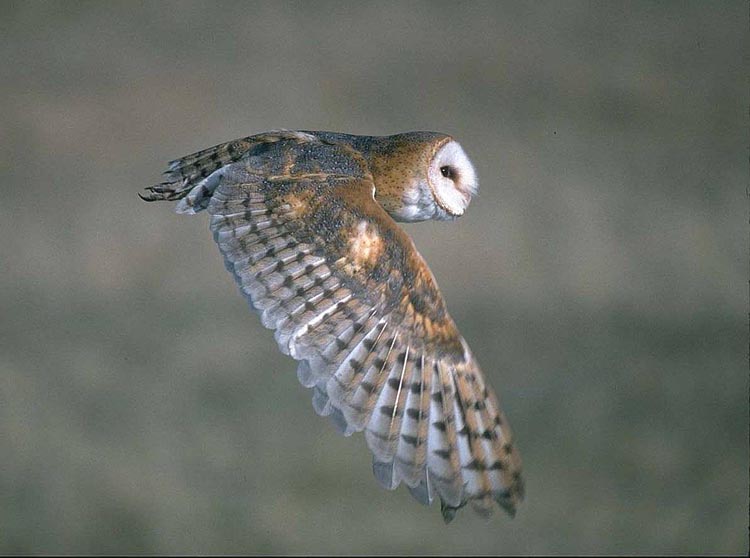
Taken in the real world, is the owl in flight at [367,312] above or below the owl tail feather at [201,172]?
below

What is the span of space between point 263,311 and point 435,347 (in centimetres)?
19

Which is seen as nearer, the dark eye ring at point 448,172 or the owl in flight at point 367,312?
the owl in flight at point 367,312

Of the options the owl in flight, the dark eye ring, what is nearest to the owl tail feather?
the owl in flight

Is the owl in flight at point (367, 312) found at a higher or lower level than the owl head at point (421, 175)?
lower

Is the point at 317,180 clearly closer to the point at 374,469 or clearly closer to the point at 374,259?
the point at 374,259

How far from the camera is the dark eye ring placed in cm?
122

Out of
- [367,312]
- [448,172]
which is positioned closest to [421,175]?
[448,172]

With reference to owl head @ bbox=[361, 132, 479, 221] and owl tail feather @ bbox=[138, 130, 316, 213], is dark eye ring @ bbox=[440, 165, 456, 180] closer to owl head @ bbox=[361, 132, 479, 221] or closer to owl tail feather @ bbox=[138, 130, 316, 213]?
owl head @ bbox=[361, 132, 479, 221]

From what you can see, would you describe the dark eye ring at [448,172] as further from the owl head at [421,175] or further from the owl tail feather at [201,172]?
the owl tail feather at [201,172]

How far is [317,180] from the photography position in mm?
1154

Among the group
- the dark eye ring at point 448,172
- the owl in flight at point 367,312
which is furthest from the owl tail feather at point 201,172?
the dark eye ring at point 448,172

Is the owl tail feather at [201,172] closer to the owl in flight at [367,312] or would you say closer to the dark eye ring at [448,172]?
the owl in flight at [367,312]

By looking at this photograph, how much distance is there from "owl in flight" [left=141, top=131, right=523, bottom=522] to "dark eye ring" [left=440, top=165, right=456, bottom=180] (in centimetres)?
3

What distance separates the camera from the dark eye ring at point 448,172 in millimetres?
1221
